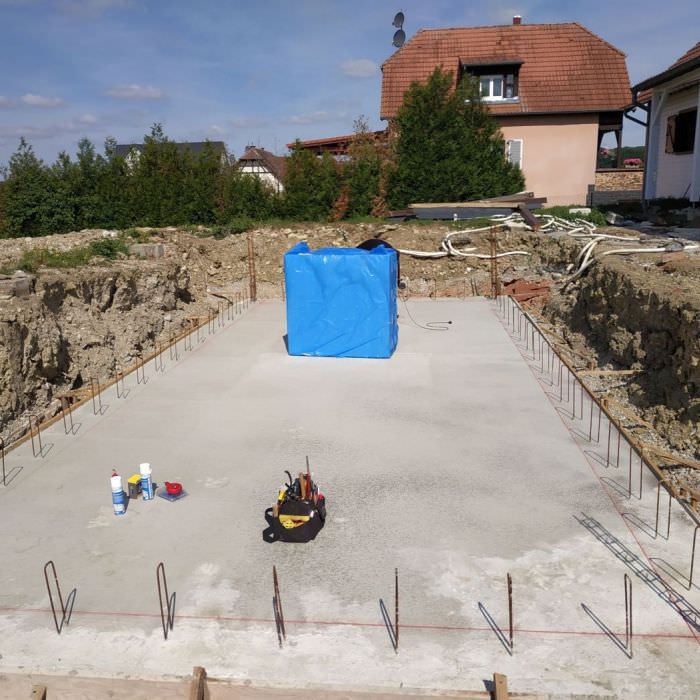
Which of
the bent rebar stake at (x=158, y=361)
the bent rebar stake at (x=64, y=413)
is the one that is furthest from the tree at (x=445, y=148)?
the bent rebar stake at (x=64, y=413)

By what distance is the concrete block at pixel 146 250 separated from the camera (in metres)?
16.6

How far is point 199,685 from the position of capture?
14.5 feet

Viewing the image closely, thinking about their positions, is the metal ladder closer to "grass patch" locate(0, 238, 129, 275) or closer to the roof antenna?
"grass patch" locate(0, 238, 129, 275)

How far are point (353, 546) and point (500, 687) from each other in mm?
2077

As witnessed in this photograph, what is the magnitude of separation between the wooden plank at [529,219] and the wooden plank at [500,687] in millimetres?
15308

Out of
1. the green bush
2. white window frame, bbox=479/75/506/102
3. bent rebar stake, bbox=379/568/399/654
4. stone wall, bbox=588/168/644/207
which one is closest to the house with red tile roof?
white window frame, bbox=479/75/506/102

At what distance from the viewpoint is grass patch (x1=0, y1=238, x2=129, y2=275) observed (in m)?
12.3

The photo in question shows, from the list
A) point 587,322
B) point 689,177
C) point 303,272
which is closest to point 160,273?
point 303,272

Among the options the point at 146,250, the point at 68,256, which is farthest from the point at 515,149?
the point at 68,256

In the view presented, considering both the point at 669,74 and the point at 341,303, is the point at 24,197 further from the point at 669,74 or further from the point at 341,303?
the point at 669,74

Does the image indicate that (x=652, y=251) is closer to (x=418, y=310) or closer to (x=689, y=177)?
(x=418, y=310)

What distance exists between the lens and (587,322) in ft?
44.4

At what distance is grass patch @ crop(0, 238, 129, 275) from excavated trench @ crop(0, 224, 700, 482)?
31cm

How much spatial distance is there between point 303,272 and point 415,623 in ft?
26.2
